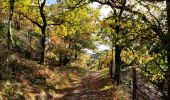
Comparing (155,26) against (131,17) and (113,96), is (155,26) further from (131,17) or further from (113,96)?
(113,96)

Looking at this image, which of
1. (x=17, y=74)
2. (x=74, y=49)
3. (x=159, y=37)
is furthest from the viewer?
(x=74, y=49)

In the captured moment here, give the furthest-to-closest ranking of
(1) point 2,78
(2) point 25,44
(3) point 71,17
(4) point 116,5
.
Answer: (2) point 25,44
(3) point 71,17
(1) point 2,78
(4) point 116,5

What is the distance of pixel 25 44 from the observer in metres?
40.5

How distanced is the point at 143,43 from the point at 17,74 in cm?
1225

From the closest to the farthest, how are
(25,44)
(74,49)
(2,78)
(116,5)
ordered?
(116,5) → (2,78) → (25,44) → (74,49)

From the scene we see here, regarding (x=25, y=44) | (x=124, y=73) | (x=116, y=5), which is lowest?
(x=124, y=73)

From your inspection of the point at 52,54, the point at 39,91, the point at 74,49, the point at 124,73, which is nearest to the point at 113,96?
the point at 39,91

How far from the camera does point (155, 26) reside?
16.6 metres

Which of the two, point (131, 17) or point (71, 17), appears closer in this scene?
point (131, 17)

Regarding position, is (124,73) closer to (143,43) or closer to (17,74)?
(17,74)

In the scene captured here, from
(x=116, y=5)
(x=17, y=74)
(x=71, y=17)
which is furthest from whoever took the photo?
(x=71, y=17)

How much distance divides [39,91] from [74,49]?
34332mm

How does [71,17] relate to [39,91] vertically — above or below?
above

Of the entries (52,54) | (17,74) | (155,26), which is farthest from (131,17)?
(52,54)
